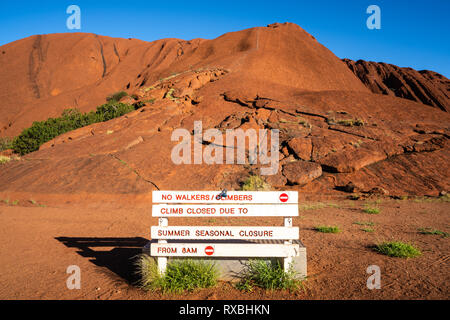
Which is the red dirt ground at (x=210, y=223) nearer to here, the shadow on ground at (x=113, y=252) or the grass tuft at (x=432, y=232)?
the shadow on ground at (x=113, y=252)

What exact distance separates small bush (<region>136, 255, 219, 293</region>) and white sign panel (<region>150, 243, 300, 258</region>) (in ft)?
0.74

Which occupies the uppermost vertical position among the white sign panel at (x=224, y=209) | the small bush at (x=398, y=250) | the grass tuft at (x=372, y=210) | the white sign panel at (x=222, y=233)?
the white sign panel at (x=224, y=209)

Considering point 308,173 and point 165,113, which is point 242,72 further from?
point 308,173

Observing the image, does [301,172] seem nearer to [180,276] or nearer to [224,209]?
[224,209]

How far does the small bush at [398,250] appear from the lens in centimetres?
516

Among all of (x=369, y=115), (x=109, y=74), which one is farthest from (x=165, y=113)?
(x=109, y=74)

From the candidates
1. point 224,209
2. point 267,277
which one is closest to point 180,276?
point 224,209

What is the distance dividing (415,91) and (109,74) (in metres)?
59.8

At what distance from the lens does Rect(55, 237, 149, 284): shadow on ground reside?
16.7 ft

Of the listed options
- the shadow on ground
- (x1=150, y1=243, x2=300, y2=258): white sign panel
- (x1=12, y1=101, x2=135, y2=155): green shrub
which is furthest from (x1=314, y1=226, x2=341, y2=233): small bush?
(x1=12, y1=101, x2=135, y2=155): green shrub

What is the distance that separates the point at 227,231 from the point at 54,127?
94.3 feet

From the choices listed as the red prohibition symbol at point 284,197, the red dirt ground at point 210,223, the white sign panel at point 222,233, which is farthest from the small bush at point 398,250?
the red prohibition symbol at point 284,197

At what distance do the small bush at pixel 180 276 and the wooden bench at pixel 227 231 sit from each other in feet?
0.36

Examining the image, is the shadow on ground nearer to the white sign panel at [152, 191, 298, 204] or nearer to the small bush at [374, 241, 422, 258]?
the white sign panel at [152, 191, 298, 204]
